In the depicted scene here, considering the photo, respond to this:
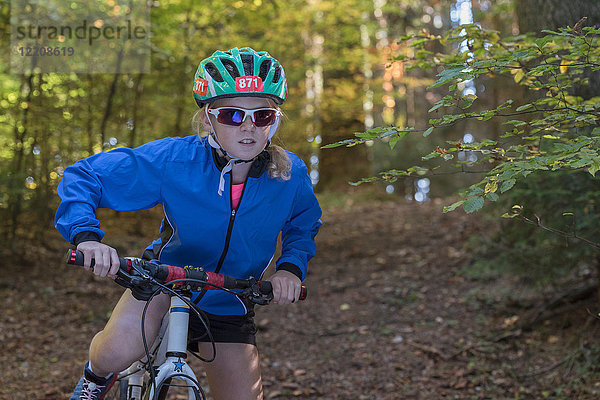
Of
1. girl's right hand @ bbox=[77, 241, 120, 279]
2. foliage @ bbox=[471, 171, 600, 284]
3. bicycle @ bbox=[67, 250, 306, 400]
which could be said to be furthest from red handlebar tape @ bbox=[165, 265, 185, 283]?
foliage @ bbox=[471, 171, 600, 284]

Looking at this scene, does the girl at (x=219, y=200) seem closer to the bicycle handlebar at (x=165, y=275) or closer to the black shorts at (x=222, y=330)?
the black shorts at (x=222, y=330)

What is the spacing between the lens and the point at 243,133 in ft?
9.41

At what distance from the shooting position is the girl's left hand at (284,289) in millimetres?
2748

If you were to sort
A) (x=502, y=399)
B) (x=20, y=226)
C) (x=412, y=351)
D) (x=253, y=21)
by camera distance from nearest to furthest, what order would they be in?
(x=502, y=399), (x=412, y=351), (x=20, y=226), (x=253, y=21)

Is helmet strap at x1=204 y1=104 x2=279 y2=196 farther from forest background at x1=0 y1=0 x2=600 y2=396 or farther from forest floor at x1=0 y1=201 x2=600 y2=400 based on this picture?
forest floor at x1=0 y1=201 x2=600 y2=400

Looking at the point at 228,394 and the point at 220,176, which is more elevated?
the point at 220,176

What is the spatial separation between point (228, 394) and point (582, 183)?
359cm

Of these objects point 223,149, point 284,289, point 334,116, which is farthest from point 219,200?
point 334,116

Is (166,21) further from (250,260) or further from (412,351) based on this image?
(250,260)

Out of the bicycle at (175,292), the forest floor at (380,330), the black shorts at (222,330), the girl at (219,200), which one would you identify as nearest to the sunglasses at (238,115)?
the girl at (219,200)

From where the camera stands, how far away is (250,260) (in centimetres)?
297

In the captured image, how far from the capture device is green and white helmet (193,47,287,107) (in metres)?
2.87

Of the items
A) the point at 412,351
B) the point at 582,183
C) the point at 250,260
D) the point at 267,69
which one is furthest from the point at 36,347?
the point at 582,183

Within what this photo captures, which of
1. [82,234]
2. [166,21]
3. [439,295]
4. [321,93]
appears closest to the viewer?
[82,234]
